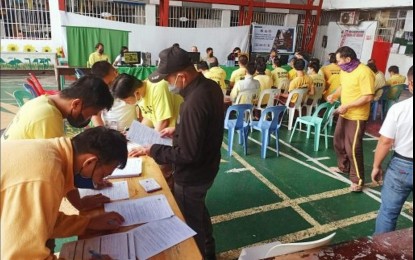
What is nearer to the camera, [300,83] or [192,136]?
[192,136]

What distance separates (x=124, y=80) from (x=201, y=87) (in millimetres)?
958

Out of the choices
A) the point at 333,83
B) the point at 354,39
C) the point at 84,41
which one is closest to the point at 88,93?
the point at 333,83

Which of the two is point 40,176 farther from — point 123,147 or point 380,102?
point 380,102

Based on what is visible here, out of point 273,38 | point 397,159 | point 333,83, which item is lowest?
point 397,159

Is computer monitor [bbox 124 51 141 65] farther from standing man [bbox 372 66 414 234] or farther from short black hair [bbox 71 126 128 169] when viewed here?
short black hair [bbox 71 126 128 169]

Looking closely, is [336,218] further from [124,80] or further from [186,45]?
[186,45]

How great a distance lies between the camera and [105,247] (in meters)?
1.49

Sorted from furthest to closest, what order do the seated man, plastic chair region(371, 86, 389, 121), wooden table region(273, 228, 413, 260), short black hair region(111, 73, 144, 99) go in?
1. plastic chair region(371, 86, 389, 121)
2. the seated man
3. short black hair region(111, 73, 144, 99)
4. wooden table region(273, 228, 413, 260)

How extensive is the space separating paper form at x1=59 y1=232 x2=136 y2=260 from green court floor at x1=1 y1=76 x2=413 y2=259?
149 centimetres

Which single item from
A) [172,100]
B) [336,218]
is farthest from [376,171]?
[172,100]

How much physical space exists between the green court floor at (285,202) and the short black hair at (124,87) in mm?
1038

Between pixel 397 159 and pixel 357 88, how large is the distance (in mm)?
1622

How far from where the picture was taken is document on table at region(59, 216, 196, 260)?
57.3 inches

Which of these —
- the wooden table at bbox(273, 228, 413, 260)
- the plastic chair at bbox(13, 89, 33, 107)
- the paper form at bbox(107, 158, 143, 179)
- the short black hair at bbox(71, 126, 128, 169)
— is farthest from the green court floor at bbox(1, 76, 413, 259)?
the plastic chair at bbox(13, 89, 33, 107)
